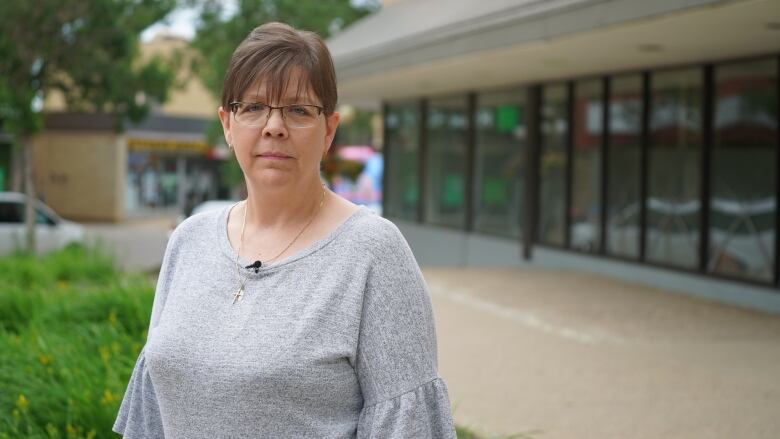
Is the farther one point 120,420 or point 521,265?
point 521,265

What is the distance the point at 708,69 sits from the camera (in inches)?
504

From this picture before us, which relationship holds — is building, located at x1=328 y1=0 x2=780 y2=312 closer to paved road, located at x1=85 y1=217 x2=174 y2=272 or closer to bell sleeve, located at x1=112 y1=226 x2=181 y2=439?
paved road, located at x1=85 y1=217 x2=174 y2=272

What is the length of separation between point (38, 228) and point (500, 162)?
8.84 meters

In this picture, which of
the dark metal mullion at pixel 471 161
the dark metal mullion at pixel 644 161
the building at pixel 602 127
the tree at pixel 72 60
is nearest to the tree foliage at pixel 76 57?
the tree at pixel 72 60

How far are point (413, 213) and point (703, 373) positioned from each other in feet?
48.7

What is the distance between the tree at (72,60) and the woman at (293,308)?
16.4 meters

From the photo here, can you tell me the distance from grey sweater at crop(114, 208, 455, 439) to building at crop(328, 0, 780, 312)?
6.00m

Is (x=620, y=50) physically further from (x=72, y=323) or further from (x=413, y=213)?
(x=413, y=213)

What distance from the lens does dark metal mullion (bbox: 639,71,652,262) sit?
14.1 meters

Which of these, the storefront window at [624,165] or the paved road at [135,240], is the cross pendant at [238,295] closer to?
the storefront window at [624,165]

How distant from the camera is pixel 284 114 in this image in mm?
2480

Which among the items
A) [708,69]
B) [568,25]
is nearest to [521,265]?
[708,69]

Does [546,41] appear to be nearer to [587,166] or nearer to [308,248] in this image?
[587,166]

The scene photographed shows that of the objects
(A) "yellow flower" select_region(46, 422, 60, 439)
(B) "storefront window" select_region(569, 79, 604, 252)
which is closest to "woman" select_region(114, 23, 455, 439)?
(A) "yellow flower" select_region(46, 422, 60, 439)
